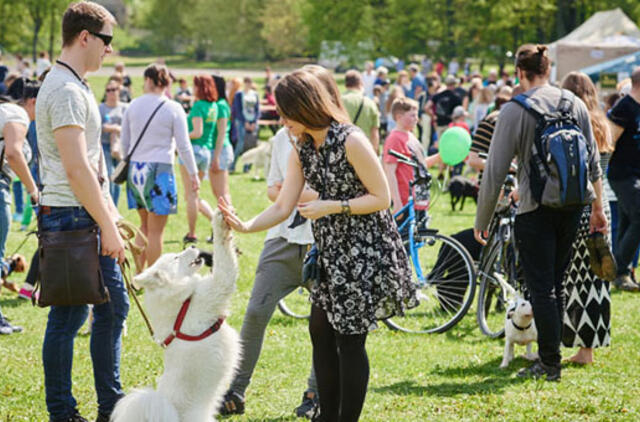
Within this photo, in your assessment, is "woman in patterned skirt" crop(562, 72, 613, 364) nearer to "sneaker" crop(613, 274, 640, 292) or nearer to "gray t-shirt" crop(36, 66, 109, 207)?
"sneaker" crop(613, 274, 640, 292)

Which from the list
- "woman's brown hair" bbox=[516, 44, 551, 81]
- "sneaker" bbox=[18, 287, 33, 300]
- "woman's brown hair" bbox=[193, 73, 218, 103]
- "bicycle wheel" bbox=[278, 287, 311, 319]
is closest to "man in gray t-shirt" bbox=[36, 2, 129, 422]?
"woman's brown hair" bbox=[516, 44, 551, 81]

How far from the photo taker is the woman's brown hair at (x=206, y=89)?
34.1 ft

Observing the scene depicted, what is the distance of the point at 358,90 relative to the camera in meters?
9.12

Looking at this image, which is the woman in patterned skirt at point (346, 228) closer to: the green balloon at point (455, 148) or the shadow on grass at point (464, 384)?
the shadow on grass at point (464, 384)

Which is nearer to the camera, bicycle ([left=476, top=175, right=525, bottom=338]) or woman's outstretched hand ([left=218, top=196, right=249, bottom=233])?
woman's outstretched hand ([left=218, top=196, right=249, bottom=233])

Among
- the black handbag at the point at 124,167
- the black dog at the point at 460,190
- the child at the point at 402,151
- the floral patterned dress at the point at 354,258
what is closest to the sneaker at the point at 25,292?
the black handbag at the point at 124,167

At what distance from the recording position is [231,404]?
470 centimetres

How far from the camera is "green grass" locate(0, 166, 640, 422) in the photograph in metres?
4.80

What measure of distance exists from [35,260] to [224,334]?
440 cm

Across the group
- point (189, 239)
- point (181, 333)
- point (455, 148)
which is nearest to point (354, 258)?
point (181, 333)

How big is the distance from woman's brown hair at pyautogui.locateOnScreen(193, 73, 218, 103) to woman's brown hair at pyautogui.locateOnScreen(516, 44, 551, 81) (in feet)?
19.4

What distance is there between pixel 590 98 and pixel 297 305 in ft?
10.6

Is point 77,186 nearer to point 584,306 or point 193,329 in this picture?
point 193,329

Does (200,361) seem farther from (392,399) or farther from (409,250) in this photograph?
(409,250)
